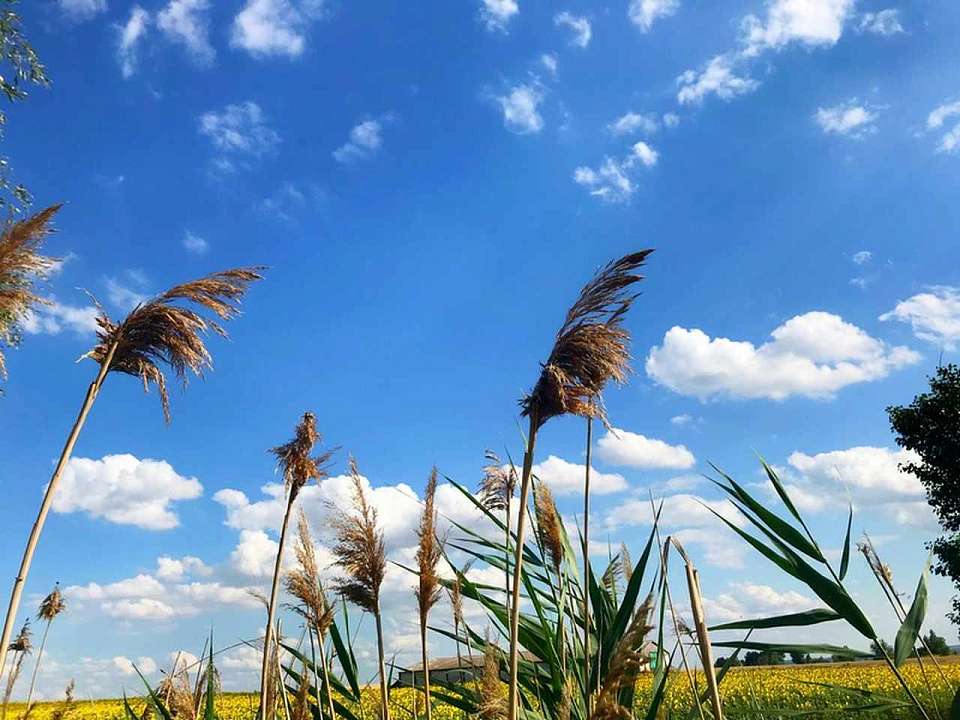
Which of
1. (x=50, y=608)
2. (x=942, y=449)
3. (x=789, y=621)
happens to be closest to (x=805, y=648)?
(x=789, y=621)

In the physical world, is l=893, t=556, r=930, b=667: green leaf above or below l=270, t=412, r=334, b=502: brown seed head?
below

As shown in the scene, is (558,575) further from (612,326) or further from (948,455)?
(948,455)

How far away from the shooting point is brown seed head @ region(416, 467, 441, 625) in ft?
11.8

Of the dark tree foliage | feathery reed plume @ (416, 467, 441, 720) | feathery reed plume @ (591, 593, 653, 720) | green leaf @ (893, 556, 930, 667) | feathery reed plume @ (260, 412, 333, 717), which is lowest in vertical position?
feathery reed plume @ (591, 593, 653, 720)

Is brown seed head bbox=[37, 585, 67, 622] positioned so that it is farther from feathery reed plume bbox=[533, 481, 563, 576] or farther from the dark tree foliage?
the dark tree foliage

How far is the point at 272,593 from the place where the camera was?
4434mm

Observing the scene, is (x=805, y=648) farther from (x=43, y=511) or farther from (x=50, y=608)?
(x=50, y=608)

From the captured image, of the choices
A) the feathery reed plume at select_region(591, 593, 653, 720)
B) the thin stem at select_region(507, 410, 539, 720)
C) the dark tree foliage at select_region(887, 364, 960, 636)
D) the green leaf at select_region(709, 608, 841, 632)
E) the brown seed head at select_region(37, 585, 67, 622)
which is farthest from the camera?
the dark tree foliage at select_region(887, 364, 960, 636)

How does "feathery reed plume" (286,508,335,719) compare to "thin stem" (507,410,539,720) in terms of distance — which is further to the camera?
"feathery reed plume" (286,508,335,719)

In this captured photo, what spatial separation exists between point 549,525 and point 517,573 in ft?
4.17

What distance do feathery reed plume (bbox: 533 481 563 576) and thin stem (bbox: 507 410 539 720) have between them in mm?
1036

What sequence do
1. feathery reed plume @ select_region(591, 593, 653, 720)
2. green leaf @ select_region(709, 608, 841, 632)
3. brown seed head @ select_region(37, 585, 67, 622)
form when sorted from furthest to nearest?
brown seed head @ select_region(37, 585, 67, 622)
green leaf @ select_region(709, 608, 841, 632)
feathery reed plume @ select_region(591, 593, 653, 720)

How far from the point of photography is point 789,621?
2688 millimetres

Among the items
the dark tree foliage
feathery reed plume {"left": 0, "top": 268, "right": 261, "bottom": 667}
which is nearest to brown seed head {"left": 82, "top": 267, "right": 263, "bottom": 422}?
feathery reed plume {"left": 0, "top": 268, "right": 261, "bottom": 667}
